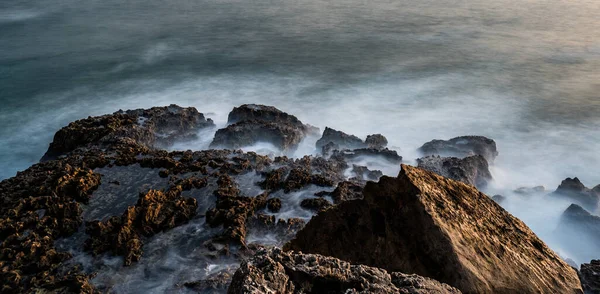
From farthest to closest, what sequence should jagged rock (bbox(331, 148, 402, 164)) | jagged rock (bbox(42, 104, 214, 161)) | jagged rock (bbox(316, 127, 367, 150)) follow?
jagged rock (bbox(316, 127, 367, 150))
jagged rock (bbox(331, 148, 402, 164))
jagged rock (bbox(42, 104, 214, 161))

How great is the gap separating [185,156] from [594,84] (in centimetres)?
1956

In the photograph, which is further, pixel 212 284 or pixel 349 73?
pixel 349 73

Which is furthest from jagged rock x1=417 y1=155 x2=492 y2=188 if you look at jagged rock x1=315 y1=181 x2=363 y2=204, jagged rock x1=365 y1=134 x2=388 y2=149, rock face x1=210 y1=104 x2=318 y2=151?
rock face x1=210 y1=104 x2=318 y2=151

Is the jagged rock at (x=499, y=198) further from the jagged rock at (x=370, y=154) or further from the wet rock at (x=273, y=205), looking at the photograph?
the wet rock at (x=273, y=205)

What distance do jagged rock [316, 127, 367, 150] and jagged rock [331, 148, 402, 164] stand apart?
0.87m

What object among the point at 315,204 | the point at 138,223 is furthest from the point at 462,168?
the point at 138,223

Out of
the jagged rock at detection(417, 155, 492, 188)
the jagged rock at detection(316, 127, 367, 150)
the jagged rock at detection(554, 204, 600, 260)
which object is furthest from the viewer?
the jagged rock at detection(316, 127, 367, 150)

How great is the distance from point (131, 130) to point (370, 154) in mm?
6663

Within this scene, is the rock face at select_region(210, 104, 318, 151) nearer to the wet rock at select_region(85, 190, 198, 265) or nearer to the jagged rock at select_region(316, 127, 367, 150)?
the jagged rock at select_region(316, 127, 367, 150)

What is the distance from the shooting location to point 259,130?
13.2 m

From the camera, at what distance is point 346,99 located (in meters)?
19.2

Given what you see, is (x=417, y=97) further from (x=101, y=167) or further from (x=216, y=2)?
(x=216, y=2)

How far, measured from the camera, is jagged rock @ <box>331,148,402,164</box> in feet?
41.4

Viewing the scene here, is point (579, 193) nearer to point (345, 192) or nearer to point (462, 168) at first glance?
point (462, 168)
